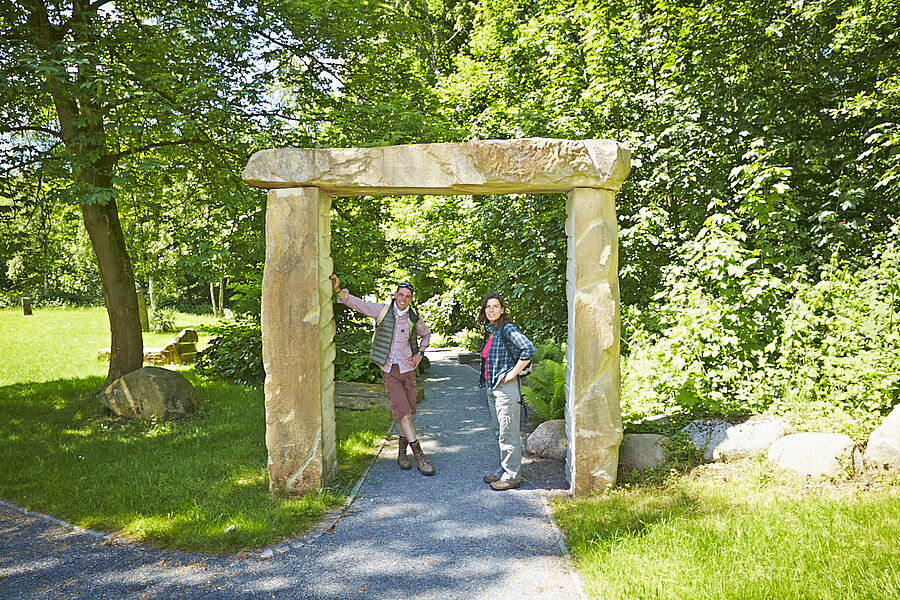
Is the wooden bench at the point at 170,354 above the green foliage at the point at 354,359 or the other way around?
the other way around

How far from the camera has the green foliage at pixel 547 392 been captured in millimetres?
7855

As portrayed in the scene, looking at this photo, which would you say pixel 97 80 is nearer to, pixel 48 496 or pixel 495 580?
pixel 48 496

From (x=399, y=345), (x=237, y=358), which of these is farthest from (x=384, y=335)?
(x=237, y=358)

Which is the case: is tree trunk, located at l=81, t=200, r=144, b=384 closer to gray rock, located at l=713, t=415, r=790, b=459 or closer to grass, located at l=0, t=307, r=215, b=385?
grass, located at l=0, t=307, r=215, b=385

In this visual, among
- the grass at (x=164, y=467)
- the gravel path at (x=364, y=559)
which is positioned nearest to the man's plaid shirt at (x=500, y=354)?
the gravel path at (x=364, y=559)

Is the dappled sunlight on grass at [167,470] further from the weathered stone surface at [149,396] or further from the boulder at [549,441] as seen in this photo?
the boulder at [549,441]

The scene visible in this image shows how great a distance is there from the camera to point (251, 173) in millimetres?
5352

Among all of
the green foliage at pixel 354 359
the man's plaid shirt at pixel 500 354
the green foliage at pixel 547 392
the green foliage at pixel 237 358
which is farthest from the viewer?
the green foliage at pixel 237 358

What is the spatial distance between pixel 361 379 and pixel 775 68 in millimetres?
8262

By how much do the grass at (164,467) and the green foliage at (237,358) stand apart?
0.50 m

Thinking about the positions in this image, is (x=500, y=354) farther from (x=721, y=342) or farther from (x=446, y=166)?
(x=721, y=342)

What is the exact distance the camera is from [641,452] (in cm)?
593

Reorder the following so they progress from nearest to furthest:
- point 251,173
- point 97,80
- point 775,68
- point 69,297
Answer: point 251,173, point 97,80, point 775,68, point 69,297

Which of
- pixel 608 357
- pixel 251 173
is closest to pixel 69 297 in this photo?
pixel 251 173
